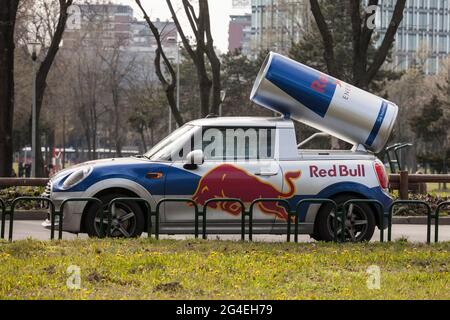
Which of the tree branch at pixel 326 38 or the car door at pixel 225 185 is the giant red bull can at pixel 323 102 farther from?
the tree branch at pixel 326 38

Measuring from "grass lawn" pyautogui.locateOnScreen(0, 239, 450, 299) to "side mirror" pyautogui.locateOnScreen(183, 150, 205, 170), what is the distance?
143cm

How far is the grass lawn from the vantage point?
8227mm

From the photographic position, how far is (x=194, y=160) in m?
12.8

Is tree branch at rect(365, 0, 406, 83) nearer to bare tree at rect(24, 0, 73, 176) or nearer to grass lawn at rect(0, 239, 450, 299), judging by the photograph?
bare tree at rect(24, 0, 73, 176)

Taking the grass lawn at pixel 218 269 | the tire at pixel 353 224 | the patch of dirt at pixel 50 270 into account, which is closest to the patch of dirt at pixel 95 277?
the grass lawn at pixel 218 269

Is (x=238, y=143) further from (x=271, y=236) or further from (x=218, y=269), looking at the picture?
(x=218, y=269)

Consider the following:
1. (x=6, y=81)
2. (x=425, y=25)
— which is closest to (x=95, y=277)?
(x=6, y=81)

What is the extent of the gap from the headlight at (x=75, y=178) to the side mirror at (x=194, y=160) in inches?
54.2

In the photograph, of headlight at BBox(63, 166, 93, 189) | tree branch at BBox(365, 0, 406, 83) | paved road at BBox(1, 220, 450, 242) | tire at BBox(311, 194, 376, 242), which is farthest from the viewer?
tree branch at BBox(365, 0, 406, 83)

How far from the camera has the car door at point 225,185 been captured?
12.9 m

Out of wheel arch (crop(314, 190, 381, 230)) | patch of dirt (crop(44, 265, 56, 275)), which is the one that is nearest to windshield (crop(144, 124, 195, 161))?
wheel arch (crop(314, 190, 381, 230))

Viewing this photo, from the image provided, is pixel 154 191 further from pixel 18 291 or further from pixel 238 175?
pixel 18 291

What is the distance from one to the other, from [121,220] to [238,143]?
6.62 feet

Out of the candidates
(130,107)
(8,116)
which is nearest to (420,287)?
(8,116)
